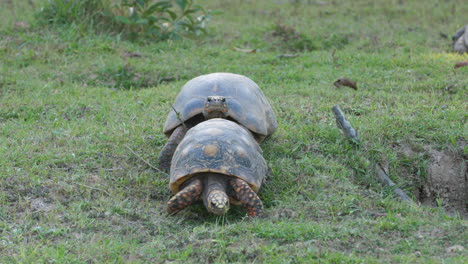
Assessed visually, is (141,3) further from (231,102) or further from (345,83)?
(231,102)

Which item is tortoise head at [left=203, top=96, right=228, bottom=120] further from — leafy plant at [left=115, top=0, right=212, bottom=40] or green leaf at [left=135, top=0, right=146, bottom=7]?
green leaf at [left=135, top=0, right=146, bottom=7]

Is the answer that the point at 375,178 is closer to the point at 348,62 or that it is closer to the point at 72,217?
the point at 72,217

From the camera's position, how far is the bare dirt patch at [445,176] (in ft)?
16.7

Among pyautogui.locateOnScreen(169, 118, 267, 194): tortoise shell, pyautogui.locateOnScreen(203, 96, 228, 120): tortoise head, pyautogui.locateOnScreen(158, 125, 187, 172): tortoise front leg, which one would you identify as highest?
pyautogui.locateOnScreen(203, 96, 228, 120): tortoise head

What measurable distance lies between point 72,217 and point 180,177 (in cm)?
76

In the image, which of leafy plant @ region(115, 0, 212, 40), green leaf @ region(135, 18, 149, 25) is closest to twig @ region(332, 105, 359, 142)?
leafy plant @ region(115, 0, 212, 40)

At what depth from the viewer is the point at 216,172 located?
4082 mm

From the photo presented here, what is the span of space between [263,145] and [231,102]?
574 mm

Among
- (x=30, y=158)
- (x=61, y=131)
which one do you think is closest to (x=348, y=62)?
(x=61, y=131)

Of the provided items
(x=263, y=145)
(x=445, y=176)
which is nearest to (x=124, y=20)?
(x=263, y=145)

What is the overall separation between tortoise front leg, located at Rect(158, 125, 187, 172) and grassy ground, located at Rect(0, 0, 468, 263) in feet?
0.59

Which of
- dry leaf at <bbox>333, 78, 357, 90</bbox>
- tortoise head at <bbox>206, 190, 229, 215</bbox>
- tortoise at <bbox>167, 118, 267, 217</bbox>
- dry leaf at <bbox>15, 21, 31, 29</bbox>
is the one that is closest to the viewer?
tortoise head at <bbox>206, 190, 229, 215</bbox>

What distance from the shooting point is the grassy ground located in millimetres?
3615

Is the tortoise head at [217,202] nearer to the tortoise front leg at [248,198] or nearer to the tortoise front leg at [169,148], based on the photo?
the tortoise front leg at [248,198]
